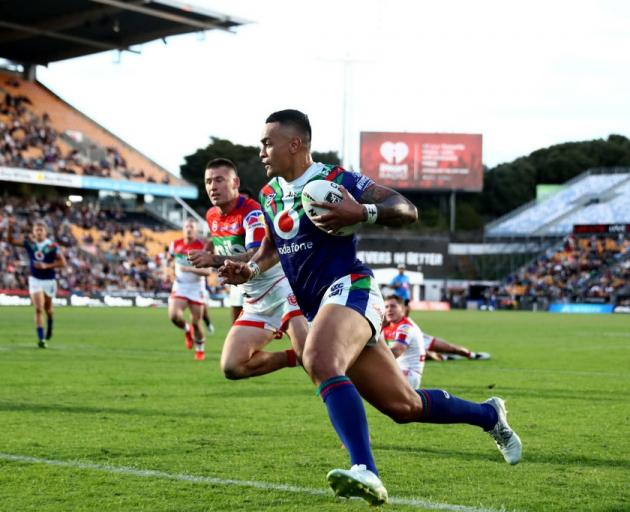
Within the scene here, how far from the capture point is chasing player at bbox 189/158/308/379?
9.27 metres

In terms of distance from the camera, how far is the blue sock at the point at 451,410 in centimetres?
609

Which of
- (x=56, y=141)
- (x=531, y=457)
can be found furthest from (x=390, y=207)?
(x=56, y=141)

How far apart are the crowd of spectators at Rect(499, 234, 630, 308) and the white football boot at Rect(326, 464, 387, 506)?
5970 cm

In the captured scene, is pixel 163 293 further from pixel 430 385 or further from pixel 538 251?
pixel 430 385

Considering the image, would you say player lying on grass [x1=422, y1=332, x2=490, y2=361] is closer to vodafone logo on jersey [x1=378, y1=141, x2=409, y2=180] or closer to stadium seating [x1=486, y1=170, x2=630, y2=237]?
stadium seating [x1=486, y1=170, x2=630, y2=237]

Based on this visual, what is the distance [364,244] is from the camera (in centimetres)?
7631

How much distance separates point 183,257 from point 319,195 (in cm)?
1205

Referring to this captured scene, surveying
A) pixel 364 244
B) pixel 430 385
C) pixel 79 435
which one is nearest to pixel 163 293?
pixel 364 244

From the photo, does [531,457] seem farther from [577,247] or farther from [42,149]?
[577,247]

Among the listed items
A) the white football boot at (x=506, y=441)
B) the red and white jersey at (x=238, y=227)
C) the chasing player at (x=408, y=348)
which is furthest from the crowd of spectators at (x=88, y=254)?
the white football boot at (x=506, y=441)

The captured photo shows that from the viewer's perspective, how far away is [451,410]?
20.4ft

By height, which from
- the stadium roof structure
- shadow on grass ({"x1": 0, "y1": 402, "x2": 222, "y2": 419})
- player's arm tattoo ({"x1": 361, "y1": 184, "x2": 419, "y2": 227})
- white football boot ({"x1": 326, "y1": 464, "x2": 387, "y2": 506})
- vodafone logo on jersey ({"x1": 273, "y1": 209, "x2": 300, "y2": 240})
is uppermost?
the stadium roof structure

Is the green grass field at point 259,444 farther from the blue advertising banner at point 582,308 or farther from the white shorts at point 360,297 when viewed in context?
the blue advertising banner at point 582,308

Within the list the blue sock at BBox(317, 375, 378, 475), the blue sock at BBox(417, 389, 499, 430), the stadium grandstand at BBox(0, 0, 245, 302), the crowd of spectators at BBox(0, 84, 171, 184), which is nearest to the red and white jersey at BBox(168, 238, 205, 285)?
the blue sock at BBox(417, 389, 499, 430)
